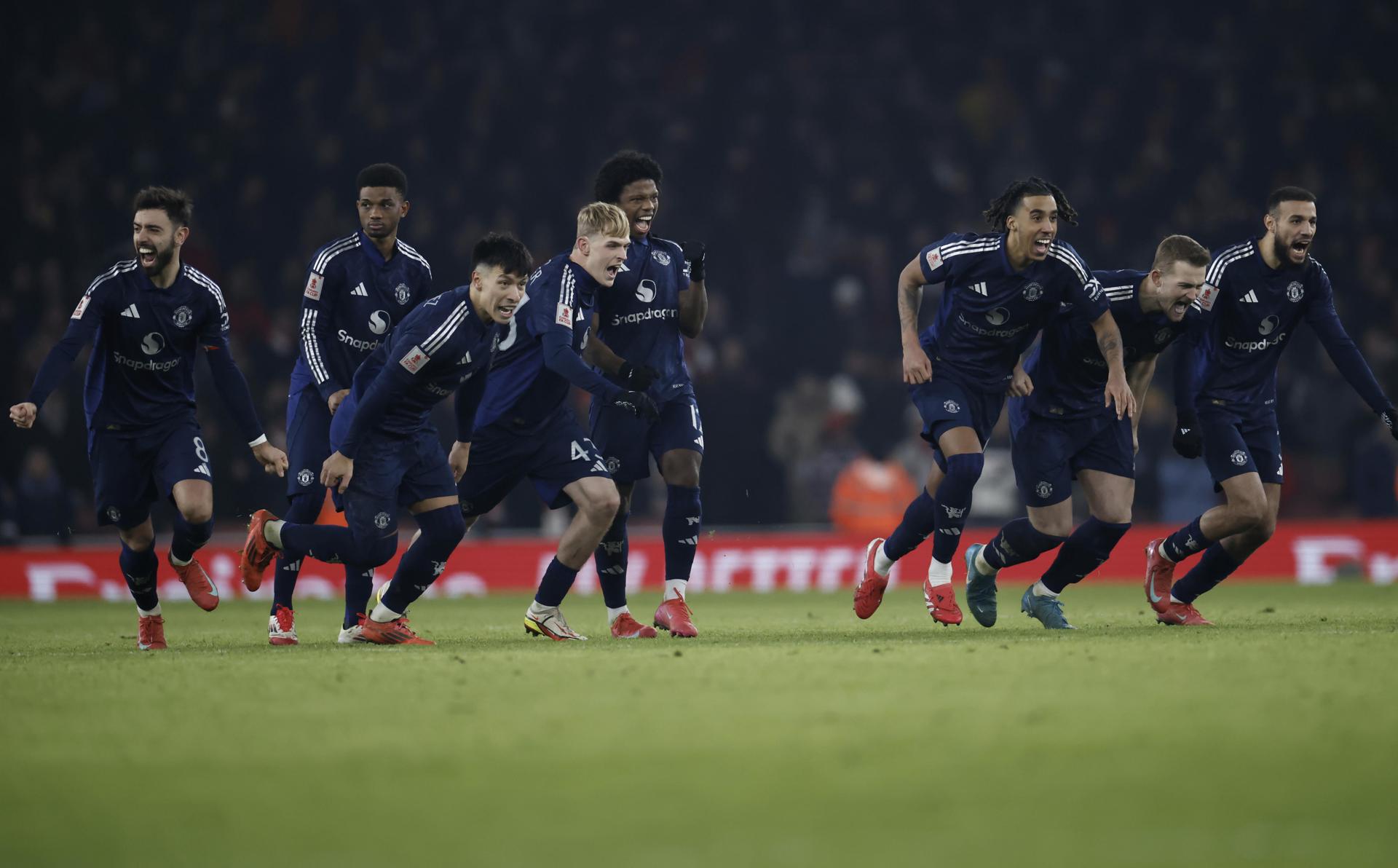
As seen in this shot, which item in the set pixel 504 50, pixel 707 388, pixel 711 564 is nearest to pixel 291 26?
pixel 504 50

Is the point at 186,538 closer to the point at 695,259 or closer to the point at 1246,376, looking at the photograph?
the point at 695,259

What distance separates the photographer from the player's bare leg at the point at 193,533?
8.10 meters

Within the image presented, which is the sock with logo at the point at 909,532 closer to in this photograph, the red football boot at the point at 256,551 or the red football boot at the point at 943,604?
the red football boot at the point at 943,604

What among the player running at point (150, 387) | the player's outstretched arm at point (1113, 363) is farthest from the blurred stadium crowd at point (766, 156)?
the player's outstretched arm at point (1113, 363)

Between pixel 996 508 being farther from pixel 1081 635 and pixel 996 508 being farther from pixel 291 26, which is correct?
pixel 291 26

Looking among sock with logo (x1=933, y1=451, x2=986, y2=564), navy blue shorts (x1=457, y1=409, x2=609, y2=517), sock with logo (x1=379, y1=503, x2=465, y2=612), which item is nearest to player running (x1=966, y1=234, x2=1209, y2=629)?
A: sock with logo (x1=933, y1=451, x2=986, y2=564)

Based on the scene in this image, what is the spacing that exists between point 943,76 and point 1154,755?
18223 mm

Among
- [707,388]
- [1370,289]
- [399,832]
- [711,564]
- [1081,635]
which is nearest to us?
[399,832]

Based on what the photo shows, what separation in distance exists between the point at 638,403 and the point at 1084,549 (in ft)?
8.97

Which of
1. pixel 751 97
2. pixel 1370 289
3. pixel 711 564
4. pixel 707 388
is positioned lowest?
pixel 711 564

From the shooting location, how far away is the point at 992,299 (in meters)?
8.52

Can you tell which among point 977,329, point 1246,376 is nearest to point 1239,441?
point 1246,376

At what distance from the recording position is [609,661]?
21.7 ft

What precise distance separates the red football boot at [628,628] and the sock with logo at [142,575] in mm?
2400
